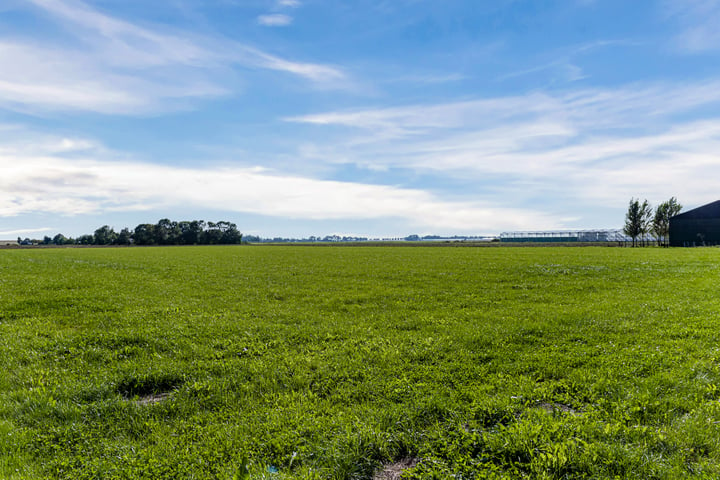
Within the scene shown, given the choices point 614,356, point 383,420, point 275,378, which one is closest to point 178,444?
point 275,378

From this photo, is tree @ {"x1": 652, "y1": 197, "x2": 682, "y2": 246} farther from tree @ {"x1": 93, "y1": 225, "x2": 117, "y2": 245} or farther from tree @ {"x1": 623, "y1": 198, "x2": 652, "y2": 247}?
tree @ {"x1": 93, "y1": 225, "x2": 117, "y2": 245}

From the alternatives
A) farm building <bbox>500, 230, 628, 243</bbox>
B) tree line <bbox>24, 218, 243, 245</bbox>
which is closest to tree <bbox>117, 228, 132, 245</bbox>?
tree line <bbox>24, 218, 243, 245</bbox>

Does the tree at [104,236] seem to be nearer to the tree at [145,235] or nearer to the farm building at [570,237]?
the tree at [145,235]

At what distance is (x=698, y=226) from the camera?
79.5 meters

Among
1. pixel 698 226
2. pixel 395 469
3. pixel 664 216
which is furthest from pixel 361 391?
pixel 664 216

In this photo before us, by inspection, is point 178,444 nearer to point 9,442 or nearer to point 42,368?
point 9,442

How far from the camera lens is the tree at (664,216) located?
297 ft

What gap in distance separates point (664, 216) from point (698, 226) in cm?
1312

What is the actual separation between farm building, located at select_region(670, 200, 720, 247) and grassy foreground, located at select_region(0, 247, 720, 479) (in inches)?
Result: 3431

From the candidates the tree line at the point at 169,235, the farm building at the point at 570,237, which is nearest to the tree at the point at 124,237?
the tree line at the point at 169,235

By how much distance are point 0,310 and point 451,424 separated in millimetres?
17935

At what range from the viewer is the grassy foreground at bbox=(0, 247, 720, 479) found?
512cm

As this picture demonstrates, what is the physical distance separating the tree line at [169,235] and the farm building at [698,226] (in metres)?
168

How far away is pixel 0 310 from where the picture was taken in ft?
47.8
